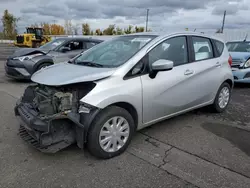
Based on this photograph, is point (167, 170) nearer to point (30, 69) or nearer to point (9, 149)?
point (9, 149)

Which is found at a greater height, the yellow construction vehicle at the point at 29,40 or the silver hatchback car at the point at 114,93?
the yellow construction vehicle at the point at 29,40

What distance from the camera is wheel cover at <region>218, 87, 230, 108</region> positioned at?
15.3 feet

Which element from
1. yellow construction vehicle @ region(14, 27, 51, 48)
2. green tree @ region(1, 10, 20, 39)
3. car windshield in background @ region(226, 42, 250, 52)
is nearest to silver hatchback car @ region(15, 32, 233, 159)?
car windshield in background @ region(226, 42, 250, 52)

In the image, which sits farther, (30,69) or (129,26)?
(129,26)

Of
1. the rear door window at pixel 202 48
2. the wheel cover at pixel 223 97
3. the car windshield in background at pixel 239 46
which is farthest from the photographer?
the car windshield in background at pixel 239 46

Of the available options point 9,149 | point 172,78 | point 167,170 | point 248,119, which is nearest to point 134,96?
point 172,78

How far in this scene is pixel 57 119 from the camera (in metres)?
2.67

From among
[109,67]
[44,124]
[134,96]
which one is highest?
[109,67]

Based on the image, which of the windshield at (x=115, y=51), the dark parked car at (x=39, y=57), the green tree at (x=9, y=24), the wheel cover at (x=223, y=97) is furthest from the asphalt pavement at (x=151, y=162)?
the green tree at (x=9, y=24)

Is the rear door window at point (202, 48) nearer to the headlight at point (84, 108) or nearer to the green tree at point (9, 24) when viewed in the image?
the headlight at point (84, 108)

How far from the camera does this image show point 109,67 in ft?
10.1

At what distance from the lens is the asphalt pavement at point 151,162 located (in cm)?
248

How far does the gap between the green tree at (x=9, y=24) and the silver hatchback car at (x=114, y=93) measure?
4878 centimetres

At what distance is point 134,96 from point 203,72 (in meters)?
1.71
